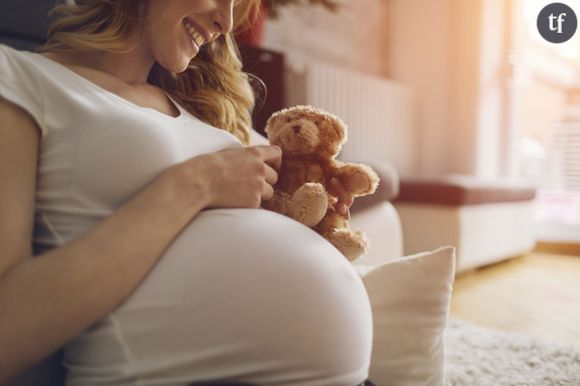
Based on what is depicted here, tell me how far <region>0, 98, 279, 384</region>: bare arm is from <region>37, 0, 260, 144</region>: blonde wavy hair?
228mm

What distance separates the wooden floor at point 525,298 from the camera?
1.61m

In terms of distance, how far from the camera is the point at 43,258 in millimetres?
484

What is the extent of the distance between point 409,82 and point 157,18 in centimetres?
289

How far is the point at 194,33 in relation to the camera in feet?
2.40

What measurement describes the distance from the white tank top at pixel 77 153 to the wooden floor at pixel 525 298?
1.38m

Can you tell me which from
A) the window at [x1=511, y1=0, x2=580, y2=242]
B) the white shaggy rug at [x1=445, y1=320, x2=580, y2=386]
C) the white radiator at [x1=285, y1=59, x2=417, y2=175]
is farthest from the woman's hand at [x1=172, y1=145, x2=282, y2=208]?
the window at [x1=511, y1=0, x2=580, y2=242]

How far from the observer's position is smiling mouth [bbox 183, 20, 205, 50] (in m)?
0.72

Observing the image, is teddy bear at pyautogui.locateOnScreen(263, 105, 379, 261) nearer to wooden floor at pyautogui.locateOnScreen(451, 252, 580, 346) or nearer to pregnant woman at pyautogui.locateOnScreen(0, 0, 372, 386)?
pregnant woman at pyautogui.locateOnScreen(0, 0, 372, 386)

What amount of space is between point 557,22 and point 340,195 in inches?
40.1

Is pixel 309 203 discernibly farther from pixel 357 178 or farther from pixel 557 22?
pixel 557 22

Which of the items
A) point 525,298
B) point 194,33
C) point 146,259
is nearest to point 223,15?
point 194,33

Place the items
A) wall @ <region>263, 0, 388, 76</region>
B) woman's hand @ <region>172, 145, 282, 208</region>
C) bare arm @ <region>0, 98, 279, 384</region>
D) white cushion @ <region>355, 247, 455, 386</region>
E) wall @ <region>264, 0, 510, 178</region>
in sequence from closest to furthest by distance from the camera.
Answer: bare arm @ <region>0, 98, 279, 384</region>, woman's hand @ <region>172, 145, 282, 208</region>, white cushion @ <region>355, 247, 455, 386</region>, wall @ <region>263, 0, 388, 76</region>, wall @ <region>264, 0, 510, 178</region>

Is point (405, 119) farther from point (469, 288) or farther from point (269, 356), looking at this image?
point (269, 356)

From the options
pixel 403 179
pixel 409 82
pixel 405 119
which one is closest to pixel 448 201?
pixel 403 179
